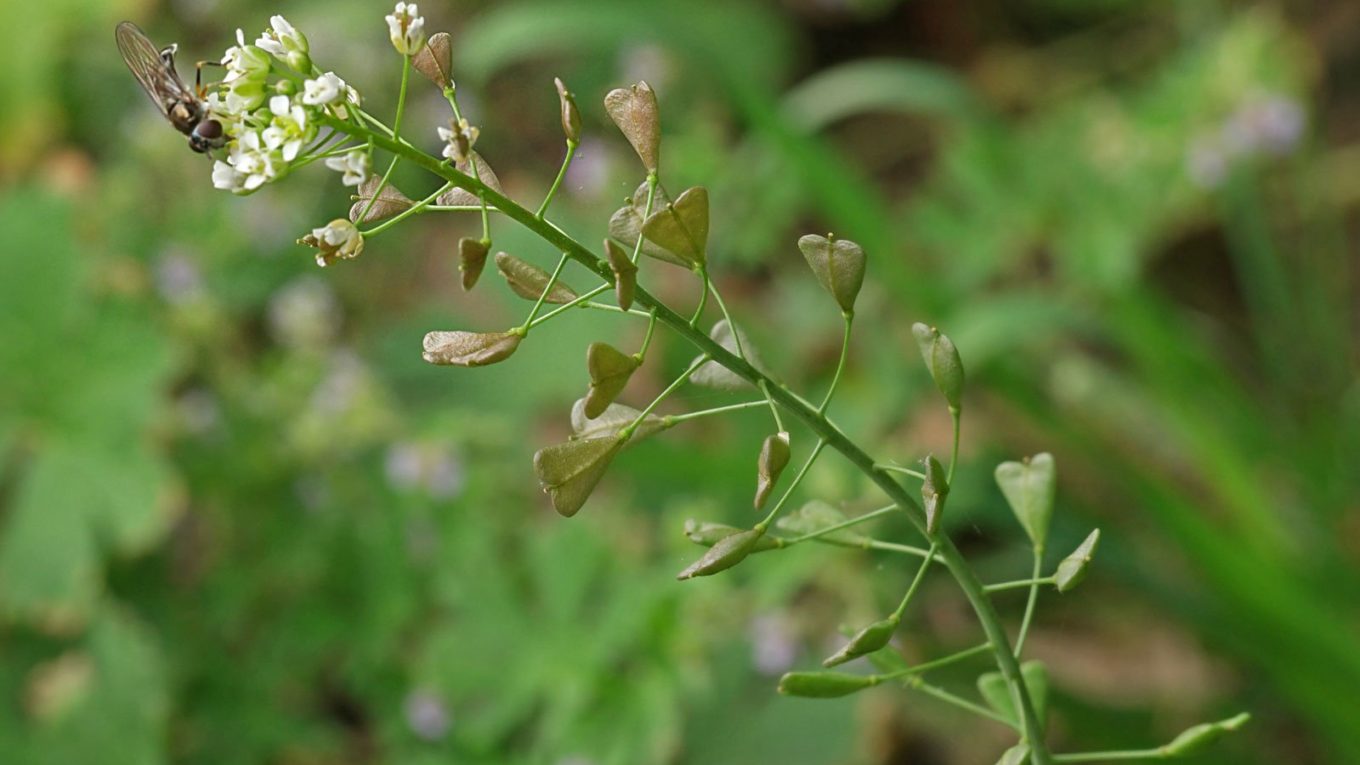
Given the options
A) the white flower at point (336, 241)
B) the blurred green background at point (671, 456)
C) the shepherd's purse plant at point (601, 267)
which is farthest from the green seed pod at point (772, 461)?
the blurred green background at point (671, 456)

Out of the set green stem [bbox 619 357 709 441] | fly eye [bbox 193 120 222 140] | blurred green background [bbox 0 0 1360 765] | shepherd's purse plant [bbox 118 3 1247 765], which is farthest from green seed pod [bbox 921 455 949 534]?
blurred green background [bbox 0 0 1360 765]

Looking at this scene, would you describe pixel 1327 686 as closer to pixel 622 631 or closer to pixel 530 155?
pixel 622 631

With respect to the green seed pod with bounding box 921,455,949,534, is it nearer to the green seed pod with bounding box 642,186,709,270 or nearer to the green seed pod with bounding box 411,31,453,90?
the green seed pod with bounding box 642,186,709,270

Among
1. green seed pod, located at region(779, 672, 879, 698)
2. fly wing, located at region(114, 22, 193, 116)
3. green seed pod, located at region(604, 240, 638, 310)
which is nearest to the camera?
green seed pod, located at region(604, 240, 638, 310)

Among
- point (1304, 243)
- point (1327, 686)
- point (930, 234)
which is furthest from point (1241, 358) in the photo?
point (1327, 686)

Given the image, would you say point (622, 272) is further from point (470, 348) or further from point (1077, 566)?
point (1077, 566)

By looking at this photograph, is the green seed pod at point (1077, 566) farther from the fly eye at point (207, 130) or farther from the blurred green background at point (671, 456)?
the blurred green background at point (671, 456)
